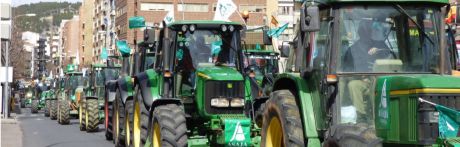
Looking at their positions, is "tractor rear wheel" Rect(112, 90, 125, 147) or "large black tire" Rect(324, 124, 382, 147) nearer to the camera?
"large black tire" Rect(324, 124, 382, 147)

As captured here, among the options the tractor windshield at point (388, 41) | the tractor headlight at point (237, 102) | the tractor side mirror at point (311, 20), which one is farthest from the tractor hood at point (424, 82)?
the tractor headlight at point (237, 102)

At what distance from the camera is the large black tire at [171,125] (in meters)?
11.7

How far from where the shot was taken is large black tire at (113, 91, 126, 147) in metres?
17.9

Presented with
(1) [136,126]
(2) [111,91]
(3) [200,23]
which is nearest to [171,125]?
(3) [200,23]

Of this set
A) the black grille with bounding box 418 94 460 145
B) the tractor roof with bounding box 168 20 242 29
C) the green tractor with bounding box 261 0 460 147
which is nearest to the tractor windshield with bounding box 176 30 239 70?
the tractor roof with bounding box 168 20 242 29

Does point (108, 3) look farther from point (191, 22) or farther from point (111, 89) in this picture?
point (191, 22)

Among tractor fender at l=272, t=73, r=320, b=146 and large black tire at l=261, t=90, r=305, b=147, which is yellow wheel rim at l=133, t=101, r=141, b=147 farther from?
tractor fender at l=272, t=73, r=320, b=146

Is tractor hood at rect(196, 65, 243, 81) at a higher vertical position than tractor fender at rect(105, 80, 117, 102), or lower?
higher

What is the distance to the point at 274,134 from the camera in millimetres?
9492

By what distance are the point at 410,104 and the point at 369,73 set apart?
842 mm

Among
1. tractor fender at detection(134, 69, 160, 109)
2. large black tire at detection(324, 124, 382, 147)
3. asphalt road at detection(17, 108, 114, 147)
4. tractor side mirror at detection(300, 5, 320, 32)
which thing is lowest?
asphalt road at detection(17, 108, 114, 147)

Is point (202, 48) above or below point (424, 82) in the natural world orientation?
above

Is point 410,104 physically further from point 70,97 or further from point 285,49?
point 70,97

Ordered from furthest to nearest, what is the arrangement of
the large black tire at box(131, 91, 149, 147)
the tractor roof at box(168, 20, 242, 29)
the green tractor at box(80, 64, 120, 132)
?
the green tractor at box(80, 64, 120, 132)
the large black tire at box(131, 91, 149, 147)
the tractor roof at box(168, 20, 242, 29)
